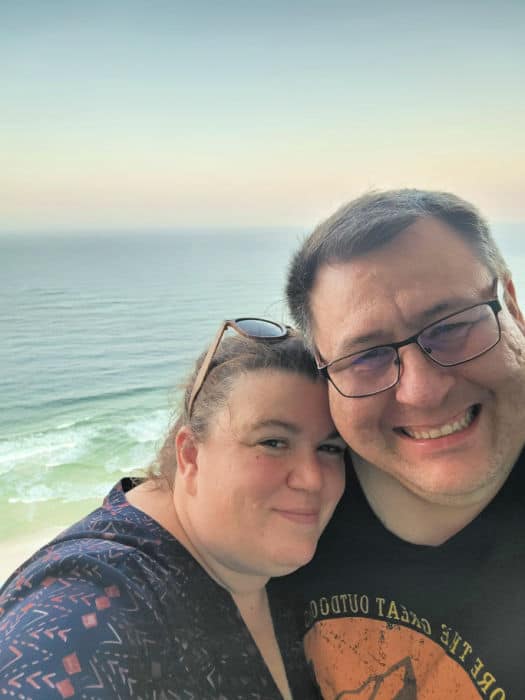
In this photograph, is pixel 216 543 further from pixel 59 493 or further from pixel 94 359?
pixel 94 359

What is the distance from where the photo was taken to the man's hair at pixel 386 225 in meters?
1.62

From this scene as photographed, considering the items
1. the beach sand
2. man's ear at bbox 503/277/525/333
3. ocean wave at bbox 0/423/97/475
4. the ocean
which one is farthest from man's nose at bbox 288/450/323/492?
ocean wave at bbox 0/423/97/475

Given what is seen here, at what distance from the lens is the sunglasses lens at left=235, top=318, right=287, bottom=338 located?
1.89 metres

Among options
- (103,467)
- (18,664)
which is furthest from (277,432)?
(103,467)

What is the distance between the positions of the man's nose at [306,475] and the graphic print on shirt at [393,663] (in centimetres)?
37

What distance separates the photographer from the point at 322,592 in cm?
185

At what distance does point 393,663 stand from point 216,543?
1.75 ft

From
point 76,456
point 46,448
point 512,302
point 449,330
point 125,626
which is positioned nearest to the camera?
point 125,626

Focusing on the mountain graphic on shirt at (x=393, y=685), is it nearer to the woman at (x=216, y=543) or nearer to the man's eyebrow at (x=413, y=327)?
the woman at (x=216, y=543)

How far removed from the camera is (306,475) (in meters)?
1.72

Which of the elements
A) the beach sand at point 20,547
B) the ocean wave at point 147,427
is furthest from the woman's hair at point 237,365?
the ocean wave at point 147,427

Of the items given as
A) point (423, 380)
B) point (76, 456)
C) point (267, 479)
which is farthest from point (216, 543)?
point (76, 456)

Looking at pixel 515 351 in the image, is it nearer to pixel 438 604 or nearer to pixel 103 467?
pixel 438 604

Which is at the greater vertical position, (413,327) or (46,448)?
(413,327)
